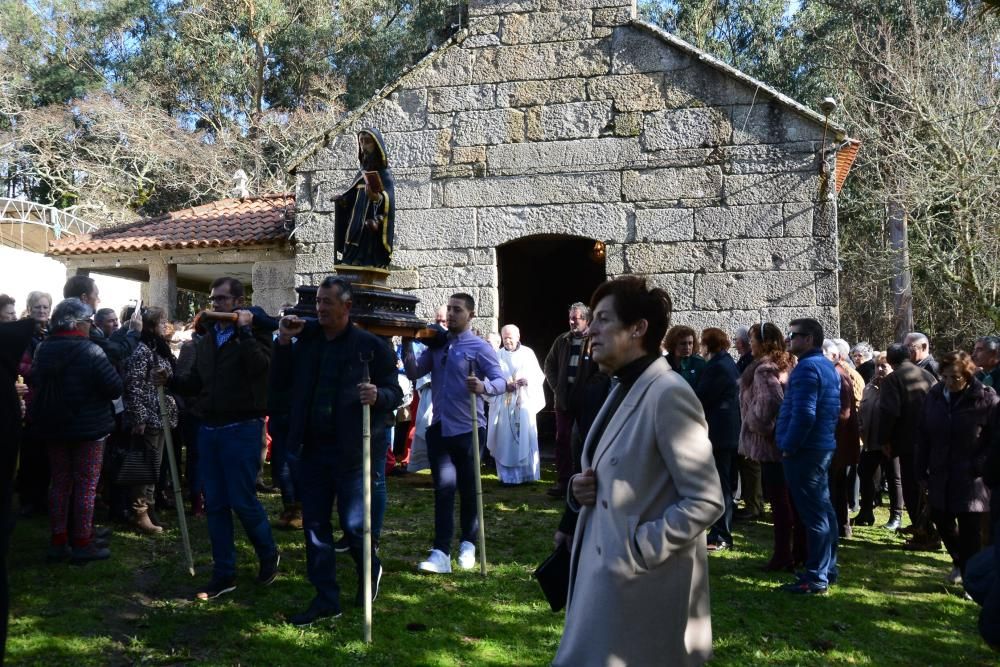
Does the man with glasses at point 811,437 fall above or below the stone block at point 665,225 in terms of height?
below

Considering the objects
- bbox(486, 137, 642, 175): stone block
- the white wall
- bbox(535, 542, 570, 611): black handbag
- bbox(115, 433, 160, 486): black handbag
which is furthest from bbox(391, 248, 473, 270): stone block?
bbox(535, 542, 570, 611): black handbag

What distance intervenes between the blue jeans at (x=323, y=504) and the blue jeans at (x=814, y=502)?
2.74m

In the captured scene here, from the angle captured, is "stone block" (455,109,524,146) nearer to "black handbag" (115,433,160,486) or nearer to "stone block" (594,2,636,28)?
"stone block" (594,2,636,28)

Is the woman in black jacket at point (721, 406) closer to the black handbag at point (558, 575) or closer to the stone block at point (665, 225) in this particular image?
the black handbag at point (558, 575)

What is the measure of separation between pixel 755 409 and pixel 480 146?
6.08 m

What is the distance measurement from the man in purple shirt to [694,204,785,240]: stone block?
557cm

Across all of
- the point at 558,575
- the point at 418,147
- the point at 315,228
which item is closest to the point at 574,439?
the point at 558,575

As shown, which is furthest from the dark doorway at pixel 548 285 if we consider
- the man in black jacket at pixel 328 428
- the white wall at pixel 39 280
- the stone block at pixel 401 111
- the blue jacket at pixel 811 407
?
the man in black jacket at pixel 328 428

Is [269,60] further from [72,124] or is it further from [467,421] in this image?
[467,421]

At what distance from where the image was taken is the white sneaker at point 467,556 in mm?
6086

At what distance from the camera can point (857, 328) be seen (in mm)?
23172

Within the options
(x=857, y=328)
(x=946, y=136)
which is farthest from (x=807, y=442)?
(x=857, y=328)

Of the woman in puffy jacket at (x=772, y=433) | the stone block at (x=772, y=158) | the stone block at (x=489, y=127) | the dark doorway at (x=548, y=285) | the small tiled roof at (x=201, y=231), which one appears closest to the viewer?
the woman in puffy jacket at (x=772, y=433)

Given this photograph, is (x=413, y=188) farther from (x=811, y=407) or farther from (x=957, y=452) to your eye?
(x=957, y=452)
